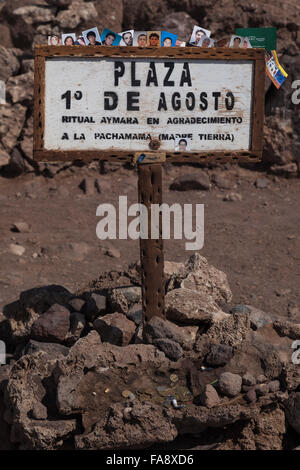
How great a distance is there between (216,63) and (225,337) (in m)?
1.85

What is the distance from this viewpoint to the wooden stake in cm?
452

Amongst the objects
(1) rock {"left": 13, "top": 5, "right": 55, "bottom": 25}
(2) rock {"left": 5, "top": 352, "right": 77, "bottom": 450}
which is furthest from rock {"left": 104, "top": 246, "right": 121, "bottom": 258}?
(1) rock {"left": 13, "top": 5, "right": 55, "bottom": 25}

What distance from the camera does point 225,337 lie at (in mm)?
4359

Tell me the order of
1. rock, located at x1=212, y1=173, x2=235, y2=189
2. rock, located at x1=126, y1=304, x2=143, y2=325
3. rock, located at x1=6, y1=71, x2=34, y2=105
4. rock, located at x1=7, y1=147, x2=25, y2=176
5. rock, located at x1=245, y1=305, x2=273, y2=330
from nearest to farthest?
rock, located at x1=126, y1=304, x2=143, y2=325 → rock, located at x1=245, y1=305, x2=273, y2=330 → rock, located at x1=212, y1=173, x2=235, y2=189 → rock, located at x1=7, y1=147, x2=25, y2=176 → rock, located at x1=6, y1=71, x2=34, y2=105

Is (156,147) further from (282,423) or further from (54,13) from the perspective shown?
(54,13)

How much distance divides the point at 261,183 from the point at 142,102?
507cm

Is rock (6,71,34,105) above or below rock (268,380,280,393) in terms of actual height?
above

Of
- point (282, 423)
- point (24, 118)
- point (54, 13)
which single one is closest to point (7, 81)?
point (24, 118)

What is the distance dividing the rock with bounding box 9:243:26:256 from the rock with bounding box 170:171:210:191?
2.59m

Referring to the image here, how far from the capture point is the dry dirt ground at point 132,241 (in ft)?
21.4

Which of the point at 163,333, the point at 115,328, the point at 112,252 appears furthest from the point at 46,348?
the point at 112,252

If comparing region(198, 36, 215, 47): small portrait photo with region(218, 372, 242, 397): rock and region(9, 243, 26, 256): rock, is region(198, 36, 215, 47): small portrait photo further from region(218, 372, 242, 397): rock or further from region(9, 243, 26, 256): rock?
region(9, 243, 26, 256): rock

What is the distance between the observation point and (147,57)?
14.3 feet

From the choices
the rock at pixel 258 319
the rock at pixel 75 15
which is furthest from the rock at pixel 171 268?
the rock at pixel 75 15
